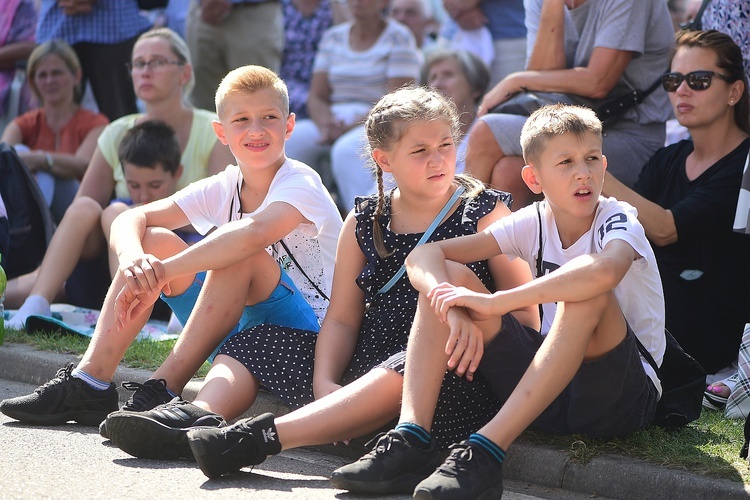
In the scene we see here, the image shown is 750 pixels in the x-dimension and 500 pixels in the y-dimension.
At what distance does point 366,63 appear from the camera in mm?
7898

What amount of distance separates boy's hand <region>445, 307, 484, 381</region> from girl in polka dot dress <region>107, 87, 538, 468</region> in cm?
38

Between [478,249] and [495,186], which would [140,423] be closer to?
[478,249]

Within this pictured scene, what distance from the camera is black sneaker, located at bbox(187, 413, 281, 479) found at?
127 inches

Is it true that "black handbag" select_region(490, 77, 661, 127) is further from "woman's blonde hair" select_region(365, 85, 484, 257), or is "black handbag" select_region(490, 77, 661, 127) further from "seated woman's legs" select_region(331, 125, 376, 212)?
"seated woman's legs" select_region(331, 125, 376, 212)

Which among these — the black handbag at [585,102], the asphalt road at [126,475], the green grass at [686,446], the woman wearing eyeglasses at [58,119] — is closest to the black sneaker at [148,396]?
the asphalt road at [126,475]

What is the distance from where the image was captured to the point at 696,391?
375 cm

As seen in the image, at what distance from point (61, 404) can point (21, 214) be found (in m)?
2.48

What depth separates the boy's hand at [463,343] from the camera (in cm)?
323

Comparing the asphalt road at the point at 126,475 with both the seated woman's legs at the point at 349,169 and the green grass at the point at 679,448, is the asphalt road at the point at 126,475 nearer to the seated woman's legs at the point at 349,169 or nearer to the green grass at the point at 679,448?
the green grass at the point at 679,448

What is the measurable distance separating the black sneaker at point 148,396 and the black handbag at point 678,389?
170cm

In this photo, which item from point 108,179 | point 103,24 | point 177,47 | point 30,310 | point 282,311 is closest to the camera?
point 282,311

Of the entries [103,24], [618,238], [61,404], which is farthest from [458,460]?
[103,24]

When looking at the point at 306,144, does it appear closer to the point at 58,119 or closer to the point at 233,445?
the point at 58,119

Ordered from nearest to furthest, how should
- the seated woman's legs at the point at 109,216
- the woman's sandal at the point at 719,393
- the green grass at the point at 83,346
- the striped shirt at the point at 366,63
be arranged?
the woman's sandal at the point at 719,393 → the green grass at the point at 83,346 → the seated woman's legs at the point at 109,216 → the striped shirt at the point at 366,63
